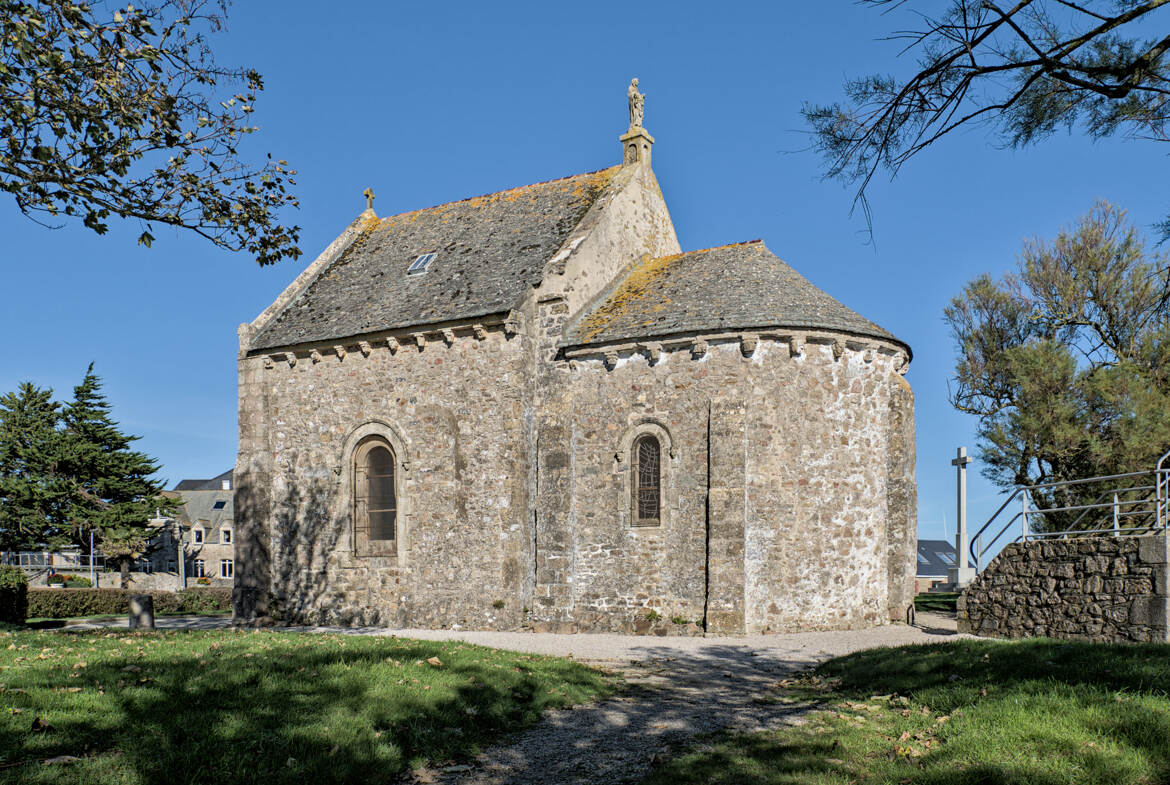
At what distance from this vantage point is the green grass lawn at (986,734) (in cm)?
623

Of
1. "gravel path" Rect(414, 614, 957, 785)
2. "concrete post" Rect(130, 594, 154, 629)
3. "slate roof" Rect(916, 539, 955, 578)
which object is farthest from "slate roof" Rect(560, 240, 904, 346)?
"slate roof" Rect(916, 539, 955, 578)

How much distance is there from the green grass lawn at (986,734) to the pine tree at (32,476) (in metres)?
47.1

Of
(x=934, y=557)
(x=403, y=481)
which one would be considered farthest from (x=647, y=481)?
(x=934, y=557)

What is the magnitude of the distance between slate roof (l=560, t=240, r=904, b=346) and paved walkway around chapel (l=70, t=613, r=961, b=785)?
21.0ft

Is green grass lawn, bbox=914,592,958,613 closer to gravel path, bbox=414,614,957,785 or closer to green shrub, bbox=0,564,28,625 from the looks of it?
gravel path, bbox=414,614,957,785

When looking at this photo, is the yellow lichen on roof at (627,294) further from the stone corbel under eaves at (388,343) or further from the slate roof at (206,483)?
the slate roof at (206,483)

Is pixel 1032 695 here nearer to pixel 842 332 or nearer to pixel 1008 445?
pixel 842 332

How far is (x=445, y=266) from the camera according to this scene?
75.9 ft

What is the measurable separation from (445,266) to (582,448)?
6787mm

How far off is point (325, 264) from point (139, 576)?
31.0 meters

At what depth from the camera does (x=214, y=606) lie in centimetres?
3231

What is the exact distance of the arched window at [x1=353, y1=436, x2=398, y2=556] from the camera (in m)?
21.3

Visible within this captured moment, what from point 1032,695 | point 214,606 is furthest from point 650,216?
point 214,606

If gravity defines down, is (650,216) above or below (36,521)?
above
